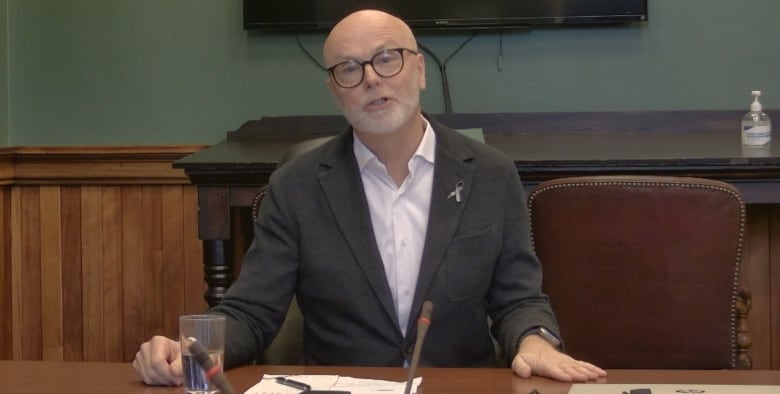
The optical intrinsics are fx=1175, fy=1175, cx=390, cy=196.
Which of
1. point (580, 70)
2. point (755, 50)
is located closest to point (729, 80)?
point (755, 50)

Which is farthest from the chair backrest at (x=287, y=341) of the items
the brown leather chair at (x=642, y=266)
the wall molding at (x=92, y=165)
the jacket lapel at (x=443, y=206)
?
the wall molding at (x=92, y=165)

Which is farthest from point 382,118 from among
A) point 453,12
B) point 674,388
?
point 453,12

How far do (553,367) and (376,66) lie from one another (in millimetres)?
774

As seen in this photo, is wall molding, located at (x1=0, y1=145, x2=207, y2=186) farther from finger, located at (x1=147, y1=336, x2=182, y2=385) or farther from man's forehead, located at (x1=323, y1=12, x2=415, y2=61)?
finger, located at (x1=147, y1=336, x2=182, y2=385)

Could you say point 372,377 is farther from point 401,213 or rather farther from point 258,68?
point 258,68

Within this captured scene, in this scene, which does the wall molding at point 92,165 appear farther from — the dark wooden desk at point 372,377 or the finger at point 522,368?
the finger at point 522,368

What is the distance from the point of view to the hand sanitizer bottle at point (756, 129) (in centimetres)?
330

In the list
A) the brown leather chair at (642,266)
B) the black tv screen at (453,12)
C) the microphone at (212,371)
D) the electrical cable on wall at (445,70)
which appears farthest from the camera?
the electrical cable on wall at (445,70)

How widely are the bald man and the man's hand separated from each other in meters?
0.31

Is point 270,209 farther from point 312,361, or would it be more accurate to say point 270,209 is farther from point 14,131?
point 14,131

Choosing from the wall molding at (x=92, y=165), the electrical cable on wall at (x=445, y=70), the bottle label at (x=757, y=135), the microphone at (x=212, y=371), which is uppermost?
the electrical cable on wall at (x=445, y=70)

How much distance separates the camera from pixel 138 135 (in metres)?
4.04

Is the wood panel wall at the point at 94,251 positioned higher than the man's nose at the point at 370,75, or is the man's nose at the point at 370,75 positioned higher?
the man's nose at the point at 370,75

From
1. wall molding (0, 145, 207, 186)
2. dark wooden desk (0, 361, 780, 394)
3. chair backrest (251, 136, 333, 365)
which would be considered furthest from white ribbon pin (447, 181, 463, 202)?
wall molding (0, 145, 207, 186)
